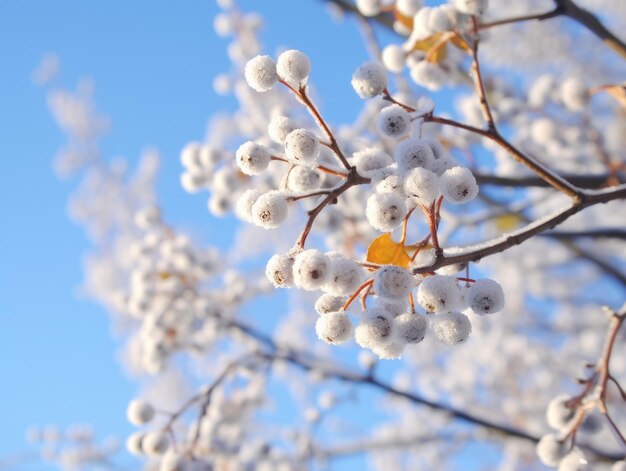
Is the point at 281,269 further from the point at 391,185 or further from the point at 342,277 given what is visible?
the point at 391,185

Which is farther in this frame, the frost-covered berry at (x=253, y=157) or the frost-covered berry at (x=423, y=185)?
the frost-covered berry at (x=253, y=157)

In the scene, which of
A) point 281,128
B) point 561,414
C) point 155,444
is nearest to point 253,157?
point 281,128

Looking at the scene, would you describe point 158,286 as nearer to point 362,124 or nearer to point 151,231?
point 151,231

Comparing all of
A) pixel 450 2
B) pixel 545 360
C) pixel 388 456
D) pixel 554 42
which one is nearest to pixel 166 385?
pixel 388 456

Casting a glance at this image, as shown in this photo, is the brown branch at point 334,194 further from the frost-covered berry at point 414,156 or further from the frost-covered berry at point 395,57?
the frost-covered berry at point 395,57

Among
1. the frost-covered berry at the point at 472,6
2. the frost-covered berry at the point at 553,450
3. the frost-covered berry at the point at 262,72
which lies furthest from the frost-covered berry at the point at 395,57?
the frost-covered berry at the point at 553,450
